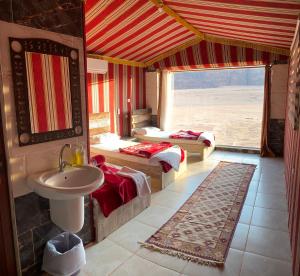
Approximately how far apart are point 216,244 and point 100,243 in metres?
1.17

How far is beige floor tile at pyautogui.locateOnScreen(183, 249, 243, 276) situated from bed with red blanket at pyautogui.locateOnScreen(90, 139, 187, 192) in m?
1.80

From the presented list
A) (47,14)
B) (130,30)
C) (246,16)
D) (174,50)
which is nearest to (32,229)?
(47,14)

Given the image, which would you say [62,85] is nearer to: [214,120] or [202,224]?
[202,224]

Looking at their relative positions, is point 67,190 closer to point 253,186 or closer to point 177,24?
point 253,186

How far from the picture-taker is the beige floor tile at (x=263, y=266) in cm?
217

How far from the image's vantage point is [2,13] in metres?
1.74

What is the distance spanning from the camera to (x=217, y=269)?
7.34 feet

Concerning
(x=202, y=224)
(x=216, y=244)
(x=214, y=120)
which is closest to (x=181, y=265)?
(x=216, y=244)

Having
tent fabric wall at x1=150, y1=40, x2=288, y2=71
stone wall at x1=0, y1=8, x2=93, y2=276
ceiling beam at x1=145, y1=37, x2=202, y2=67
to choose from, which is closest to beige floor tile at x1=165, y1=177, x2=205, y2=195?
stone wall at x1=0, y1=8, x2=93, y2=276

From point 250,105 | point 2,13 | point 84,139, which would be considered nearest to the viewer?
point 2,13

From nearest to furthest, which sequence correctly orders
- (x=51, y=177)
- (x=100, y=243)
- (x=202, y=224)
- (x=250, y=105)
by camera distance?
(x=51, y=177), (x=100, y=243), (x=202, y=224), (x=250, y=105)

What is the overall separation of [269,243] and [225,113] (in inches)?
387

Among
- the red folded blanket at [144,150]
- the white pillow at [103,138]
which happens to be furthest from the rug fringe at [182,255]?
the white pillow at [103,138]

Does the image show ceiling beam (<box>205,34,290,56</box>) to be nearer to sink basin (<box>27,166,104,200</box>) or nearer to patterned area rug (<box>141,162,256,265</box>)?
patterned area rug (<box>141,162,256,265</box>)
